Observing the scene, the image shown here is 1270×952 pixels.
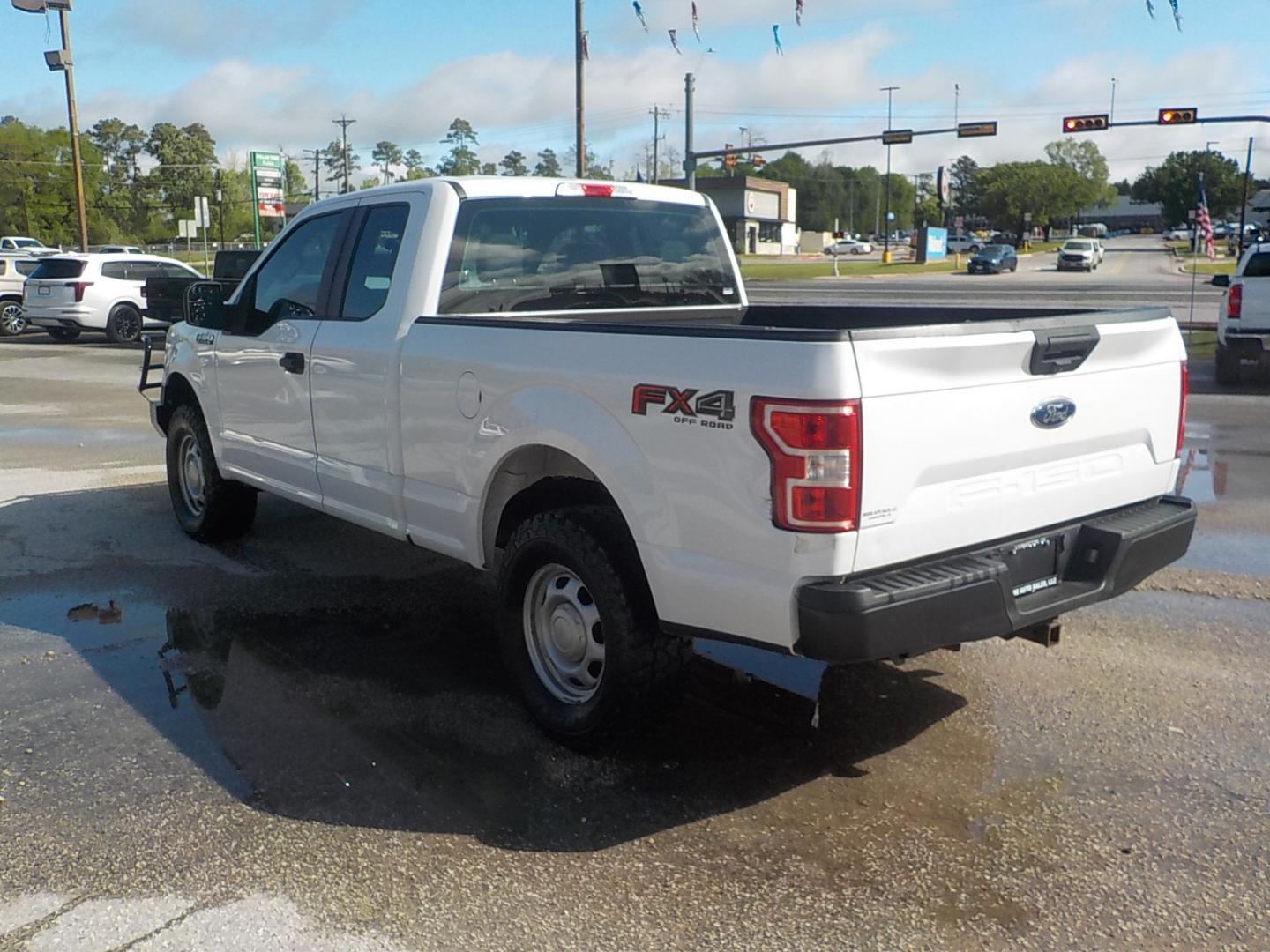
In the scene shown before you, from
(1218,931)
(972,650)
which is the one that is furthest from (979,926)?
(972,650)

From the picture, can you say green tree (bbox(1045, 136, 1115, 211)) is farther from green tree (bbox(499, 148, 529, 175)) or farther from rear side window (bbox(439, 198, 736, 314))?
rear side window (bbox(439, 198, 736, 314))

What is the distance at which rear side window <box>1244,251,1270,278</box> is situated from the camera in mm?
14211

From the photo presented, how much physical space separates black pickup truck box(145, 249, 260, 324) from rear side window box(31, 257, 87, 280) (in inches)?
62.8

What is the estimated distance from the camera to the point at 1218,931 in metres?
3.11

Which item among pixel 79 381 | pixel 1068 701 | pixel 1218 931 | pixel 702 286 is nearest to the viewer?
pixel 1218 931

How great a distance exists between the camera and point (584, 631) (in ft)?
13.7

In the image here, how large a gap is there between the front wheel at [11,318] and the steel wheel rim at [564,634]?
24266mm

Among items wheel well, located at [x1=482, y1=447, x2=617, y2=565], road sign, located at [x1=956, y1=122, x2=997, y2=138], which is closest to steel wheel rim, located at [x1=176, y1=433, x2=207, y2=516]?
wheel well, located at [x1=482, y1=447, x2=617, y2=565]

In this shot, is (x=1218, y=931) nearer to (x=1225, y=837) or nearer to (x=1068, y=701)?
(x=1225, y=837)

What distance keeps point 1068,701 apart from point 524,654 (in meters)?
2.17

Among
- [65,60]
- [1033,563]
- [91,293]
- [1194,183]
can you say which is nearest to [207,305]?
[1033,563]

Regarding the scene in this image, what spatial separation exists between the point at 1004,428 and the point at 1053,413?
10.2 inches

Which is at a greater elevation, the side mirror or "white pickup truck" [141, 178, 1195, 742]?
the side mirror

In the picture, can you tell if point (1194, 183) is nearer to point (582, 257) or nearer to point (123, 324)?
point (123, 324)
